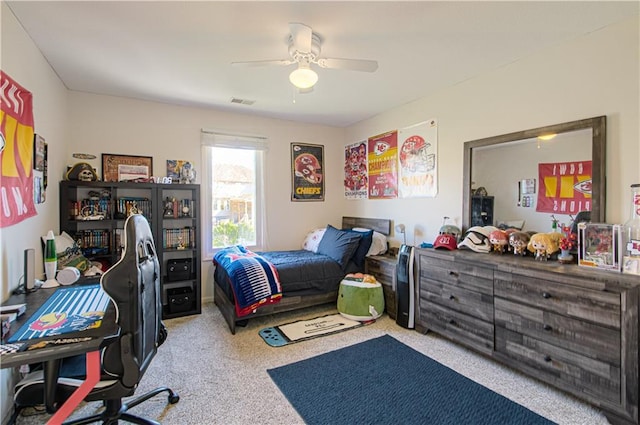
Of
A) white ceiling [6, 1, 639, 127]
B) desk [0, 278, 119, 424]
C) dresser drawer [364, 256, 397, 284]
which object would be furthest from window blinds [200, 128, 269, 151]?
desk [0, 278, 119, 424]

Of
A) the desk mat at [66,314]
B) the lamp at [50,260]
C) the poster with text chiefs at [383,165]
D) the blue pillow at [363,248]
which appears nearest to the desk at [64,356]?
the desk mat at [66,314]

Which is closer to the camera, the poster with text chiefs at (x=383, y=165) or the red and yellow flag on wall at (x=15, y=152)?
the red and yellow flag on wall at (x=15, y=152)

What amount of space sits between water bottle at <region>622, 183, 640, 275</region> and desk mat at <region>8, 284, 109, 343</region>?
2.91 meters

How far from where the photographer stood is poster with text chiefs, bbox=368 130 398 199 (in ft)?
12.8

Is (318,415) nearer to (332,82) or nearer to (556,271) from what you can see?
(556,271)

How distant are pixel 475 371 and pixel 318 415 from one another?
4.21 ft

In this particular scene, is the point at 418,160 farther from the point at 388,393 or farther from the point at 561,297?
the point at 388,393

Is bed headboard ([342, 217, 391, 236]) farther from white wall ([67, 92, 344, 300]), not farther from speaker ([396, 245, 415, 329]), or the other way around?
speaker ([396, 245, 415, 329])

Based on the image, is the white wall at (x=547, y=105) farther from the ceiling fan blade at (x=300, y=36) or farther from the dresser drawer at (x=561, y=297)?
the ceiling fan blade at (x=300, y=36)

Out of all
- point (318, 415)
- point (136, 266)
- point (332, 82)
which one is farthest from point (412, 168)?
point (136, 266)

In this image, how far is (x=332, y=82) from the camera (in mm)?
3025

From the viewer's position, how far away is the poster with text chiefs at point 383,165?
3.91m

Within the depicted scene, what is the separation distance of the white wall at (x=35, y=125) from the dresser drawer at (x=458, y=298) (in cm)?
307

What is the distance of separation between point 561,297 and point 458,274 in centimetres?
75
